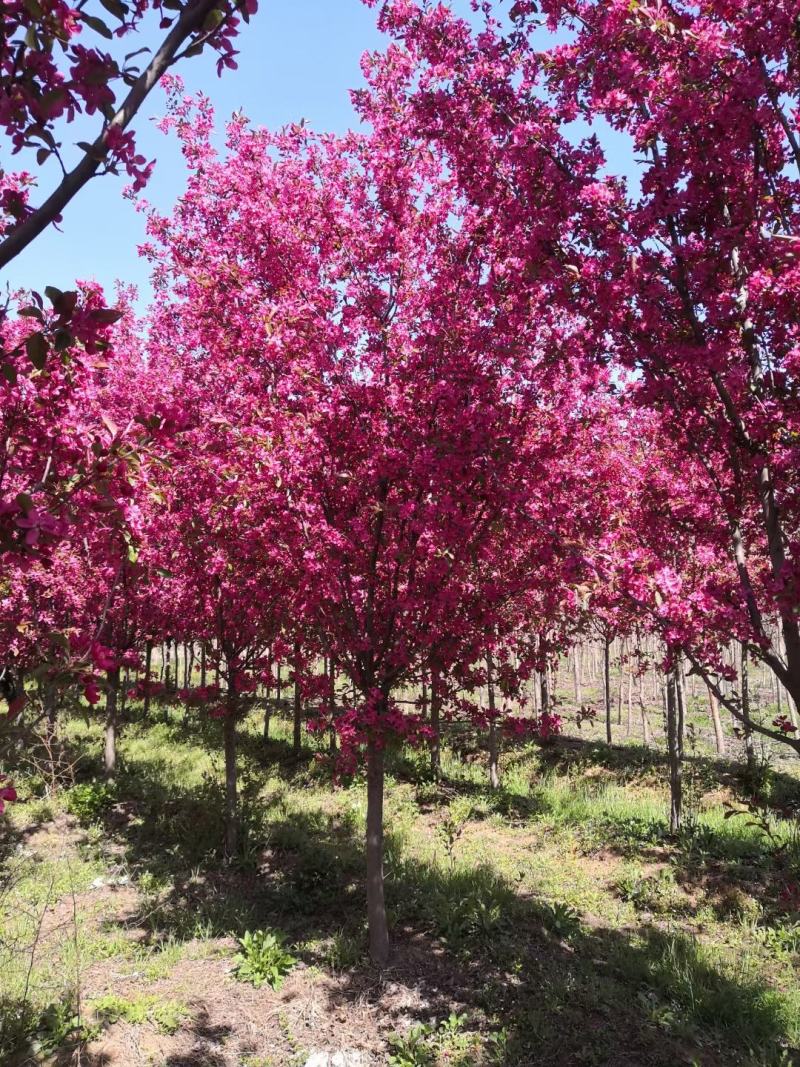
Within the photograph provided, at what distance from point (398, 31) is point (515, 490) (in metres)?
3.19

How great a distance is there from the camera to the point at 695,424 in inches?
163

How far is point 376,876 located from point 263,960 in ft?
4.22

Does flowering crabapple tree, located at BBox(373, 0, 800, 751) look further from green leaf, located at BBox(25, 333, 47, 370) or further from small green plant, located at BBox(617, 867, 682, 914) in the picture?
small green plant, located at BBox(617, 867, 682, 914)

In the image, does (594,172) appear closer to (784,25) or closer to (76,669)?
(784,25)

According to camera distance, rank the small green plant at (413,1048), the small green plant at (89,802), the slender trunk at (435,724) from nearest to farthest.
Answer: the small green plant at (413,1048) < the slender trunk at (435,724) < the small green plant at (89,802)

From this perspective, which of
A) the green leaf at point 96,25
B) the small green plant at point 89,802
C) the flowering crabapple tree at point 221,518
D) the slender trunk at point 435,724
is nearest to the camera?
the green leaf at point 96,25

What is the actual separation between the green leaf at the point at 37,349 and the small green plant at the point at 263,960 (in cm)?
628

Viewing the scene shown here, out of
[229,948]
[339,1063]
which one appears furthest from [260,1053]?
[229,948]

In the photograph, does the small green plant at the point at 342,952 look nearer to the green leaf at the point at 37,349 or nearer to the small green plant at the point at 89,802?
the small green plant at the point at 89,802

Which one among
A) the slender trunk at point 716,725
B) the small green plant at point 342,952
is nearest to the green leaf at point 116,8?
the small green plant at point 342,952

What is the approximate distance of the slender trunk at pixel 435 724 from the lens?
5887mm

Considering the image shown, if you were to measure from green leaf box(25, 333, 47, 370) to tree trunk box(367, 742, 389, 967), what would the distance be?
535 cm

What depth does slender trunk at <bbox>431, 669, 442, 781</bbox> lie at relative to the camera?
5887mm

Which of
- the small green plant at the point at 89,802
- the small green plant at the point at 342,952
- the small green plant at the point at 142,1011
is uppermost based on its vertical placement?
the small green plant at the point at 89,802
